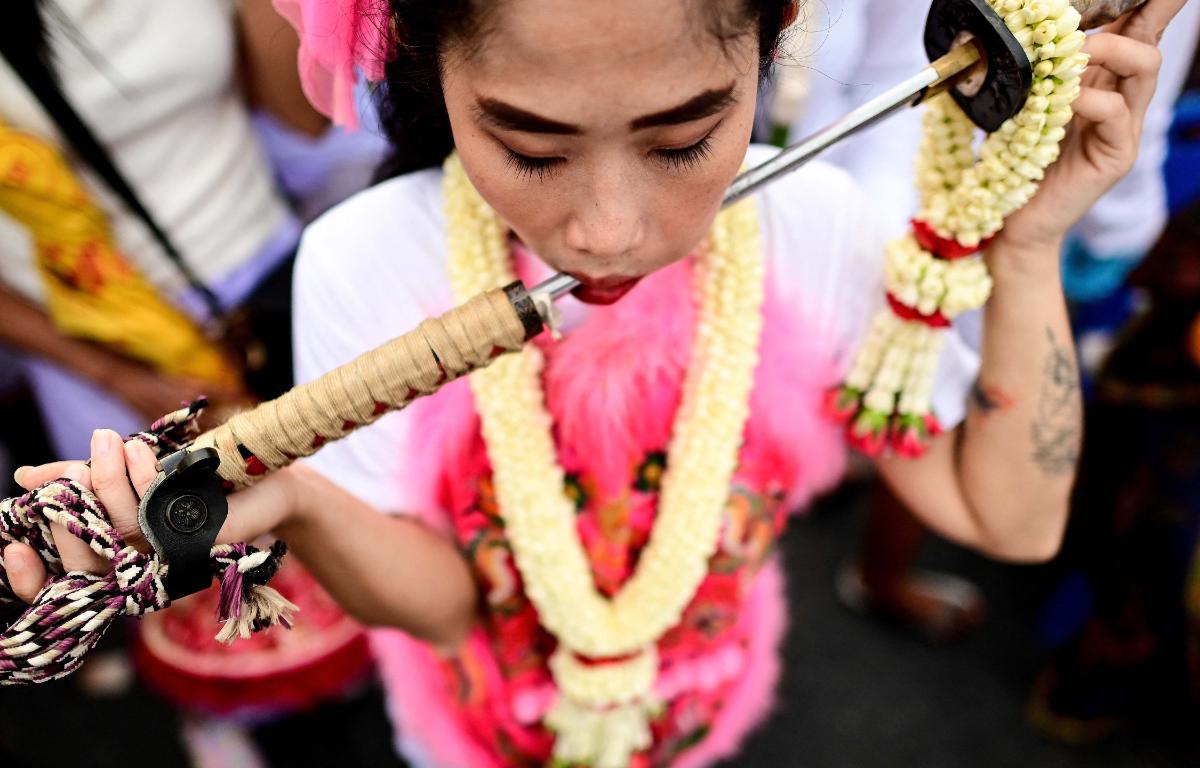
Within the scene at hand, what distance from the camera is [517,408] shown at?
950mm

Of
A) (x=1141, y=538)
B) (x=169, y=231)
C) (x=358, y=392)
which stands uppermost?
(x=358, y=392)

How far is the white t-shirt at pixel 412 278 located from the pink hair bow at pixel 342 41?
0.12m

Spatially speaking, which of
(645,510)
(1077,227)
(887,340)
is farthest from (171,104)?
(1077,227)

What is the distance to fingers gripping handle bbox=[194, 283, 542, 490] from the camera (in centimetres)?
72

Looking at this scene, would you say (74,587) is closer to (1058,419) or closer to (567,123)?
(567,123)

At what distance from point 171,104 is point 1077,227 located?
1627 millimetres

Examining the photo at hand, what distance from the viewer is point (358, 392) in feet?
2.39

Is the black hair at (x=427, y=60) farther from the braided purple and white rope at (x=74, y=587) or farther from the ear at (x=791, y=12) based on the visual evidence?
the braided purple and white rope at (x=74, y=587)

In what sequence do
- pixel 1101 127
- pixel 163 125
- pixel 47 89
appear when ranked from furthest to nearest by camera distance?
pixel 163 125 < pixel 47 89 < pixel 1101 127

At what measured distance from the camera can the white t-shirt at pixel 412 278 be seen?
950mm

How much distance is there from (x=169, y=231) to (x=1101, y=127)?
130cm

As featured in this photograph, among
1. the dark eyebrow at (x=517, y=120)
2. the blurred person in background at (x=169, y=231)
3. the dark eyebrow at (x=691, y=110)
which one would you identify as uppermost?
the dark eyebrow at (x=517, y=120)

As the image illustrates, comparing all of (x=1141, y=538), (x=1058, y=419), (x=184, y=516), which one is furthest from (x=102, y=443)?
(x=1141, y=538)

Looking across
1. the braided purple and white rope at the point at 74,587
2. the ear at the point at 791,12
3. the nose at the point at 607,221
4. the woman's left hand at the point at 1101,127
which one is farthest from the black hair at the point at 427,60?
the braided purple and white rope at the point at 74,587
